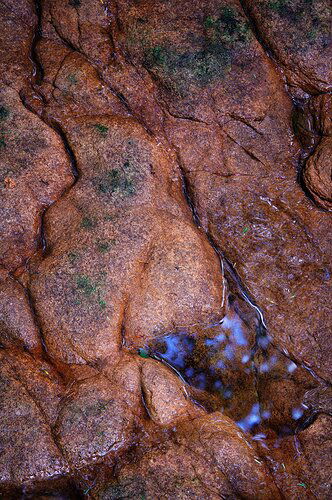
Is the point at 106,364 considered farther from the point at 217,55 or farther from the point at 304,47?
the point at 304,47

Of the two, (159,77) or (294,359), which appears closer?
(294,359)

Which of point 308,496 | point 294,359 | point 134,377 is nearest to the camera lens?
point 308,496

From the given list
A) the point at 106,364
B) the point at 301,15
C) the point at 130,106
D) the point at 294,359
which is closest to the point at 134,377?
the point at 106,364

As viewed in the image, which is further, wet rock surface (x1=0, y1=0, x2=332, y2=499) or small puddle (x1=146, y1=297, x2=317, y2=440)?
small puddle (x1=146, y1=297, x2=317, y2=440)

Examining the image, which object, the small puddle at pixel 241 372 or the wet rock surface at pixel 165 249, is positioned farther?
the small puddle at pixel 241 372

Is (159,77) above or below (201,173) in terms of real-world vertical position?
above

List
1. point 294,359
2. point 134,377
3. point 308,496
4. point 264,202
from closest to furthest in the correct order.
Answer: point 308,496 → point 134,377 → point 294,359 → point 264,202

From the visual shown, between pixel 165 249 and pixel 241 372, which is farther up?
pixel 165 249

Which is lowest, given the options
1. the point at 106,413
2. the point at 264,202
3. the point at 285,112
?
the point at 106,413
